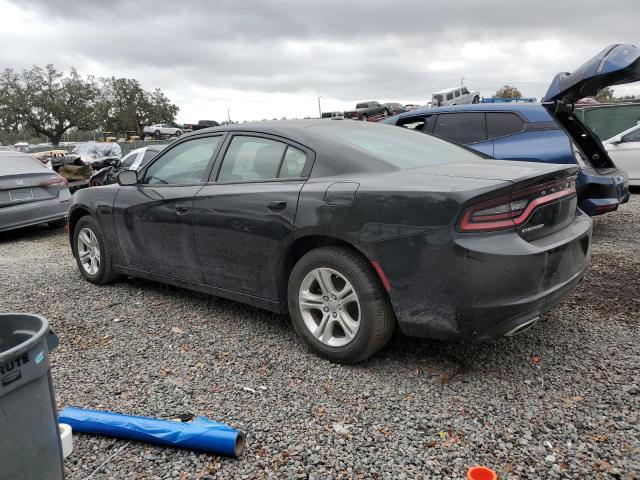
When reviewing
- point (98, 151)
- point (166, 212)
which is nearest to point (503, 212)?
point (166, 212)

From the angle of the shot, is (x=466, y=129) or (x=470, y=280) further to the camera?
(x=466, y=129)

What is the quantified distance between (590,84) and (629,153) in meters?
5.40

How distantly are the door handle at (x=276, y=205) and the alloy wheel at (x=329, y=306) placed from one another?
45cm

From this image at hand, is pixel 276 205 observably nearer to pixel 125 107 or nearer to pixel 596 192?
pixel 596 192

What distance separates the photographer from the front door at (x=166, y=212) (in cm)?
394

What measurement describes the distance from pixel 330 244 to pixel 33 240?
6.77 metres

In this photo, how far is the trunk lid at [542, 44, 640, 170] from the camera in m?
5.13

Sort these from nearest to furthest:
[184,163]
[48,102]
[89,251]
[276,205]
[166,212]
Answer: [276,205] < [166,212] < [184,163] < [89,251] < [48,102]

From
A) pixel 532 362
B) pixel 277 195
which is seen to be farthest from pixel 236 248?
pixel 532 362

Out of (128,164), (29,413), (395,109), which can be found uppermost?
(395,109)

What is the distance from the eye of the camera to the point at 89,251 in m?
5.13

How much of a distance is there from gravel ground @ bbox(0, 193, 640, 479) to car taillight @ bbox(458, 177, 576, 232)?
917mm

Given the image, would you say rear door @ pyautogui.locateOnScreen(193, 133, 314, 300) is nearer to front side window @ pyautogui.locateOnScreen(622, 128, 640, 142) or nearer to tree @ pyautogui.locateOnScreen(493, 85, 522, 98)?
front side window @ pyautogui.locateOnScreen(622, 128, 640, 142)

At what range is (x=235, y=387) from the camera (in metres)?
2.98
